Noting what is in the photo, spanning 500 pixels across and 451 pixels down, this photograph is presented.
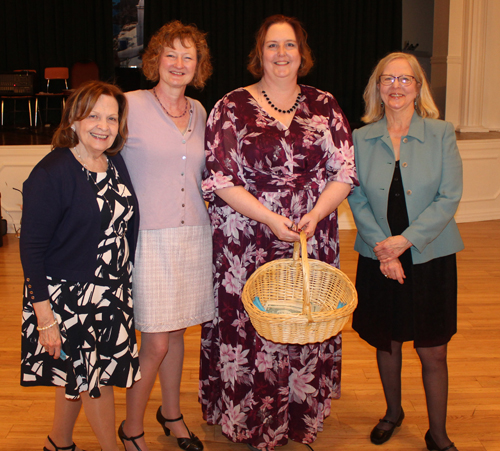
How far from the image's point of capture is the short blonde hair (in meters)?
2.20

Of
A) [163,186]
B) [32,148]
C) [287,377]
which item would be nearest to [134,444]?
[287,377]

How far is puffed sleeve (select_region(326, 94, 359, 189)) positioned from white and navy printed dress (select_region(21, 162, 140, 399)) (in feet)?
2.60

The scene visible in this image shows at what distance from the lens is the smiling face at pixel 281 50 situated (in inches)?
81.7

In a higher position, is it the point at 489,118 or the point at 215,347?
the point at 489,118

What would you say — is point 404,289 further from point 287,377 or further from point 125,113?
point 125,113

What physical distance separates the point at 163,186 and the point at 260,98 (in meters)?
0.51

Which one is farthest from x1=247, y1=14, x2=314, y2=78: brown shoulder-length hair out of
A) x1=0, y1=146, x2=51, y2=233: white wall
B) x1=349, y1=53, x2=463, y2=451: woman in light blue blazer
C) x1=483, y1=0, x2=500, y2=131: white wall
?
x1=483, y1=0, x2=500, y2=131: white wall

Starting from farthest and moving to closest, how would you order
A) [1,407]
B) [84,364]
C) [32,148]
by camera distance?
[32,148] → [1,407] → [84,364]

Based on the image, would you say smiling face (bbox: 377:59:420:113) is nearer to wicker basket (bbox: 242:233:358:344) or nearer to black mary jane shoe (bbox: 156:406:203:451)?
wicker basket (bbox: 242:233:358:344)

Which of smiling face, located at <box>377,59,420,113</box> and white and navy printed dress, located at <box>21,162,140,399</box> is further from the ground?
smiling face, located at <box>377,59,420,113</box>

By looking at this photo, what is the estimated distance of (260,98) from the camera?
2143 mm

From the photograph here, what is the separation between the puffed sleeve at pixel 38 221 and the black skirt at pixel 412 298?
1.25 m

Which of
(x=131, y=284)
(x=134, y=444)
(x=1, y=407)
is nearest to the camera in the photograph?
(x=131, y=284)

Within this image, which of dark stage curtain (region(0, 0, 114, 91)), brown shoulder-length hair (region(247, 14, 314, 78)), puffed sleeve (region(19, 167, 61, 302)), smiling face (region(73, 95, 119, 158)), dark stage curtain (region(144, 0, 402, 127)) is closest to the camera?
puffed sleeve (region(19, 167, 61, 302))
